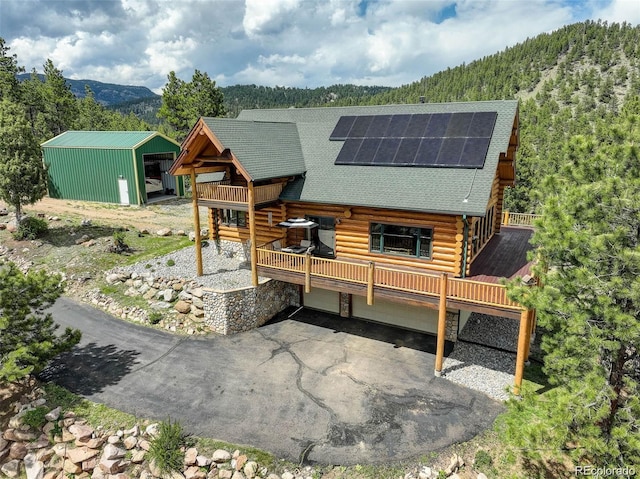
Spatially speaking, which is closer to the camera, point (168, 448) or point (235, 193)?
point (168, 448)

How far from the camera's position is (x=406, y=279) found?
1569 cm

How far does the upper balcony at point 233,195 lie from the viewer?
1843cm

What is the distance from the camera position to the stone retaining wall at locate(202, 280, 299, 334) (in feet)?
59.7

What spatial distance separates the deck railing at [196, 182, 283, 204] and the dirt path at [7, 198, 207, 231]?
1038 centimetres

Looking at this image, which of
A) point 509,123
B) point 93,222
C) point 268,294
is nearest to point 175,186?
point 93,222

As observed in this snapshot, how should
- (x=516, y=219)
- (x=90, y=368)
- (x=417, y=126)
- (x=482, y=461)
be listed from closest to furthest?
1. (x=482, y=461)
2. (x=90, y=368)
3. (x=417, y=126)
4. (x=516, y=219)

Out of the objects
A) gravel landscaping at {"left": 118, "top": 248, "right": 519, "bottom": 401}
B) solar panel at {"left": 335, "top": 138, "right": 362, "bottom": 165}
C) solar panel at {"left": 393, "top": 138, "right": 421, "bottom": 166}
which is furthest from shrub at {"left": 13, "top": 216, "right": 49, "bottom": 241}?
solar panel at {"left": 393, "top": 138, "right": 421, "bottom": 166}

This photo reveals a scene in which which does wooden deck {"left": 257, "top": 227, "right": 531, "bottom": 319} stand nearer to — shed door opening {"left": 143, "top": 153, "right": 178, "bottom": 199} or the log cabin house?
the log cabin house

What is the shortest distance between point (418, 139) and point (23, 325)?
55.5 ft

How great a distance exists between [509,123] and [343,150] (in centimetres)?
746

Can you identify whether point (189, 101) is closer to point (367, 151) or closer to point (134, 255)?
point (134, 255)

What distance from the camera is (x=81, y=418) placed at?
12977mm

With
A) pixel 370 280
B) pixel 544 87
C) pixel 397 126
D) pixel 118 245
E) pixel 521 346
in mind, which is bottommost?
pixel 521 346

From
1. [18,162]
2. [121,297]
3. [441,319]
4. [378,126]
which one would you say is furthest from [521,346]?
[18,162]
